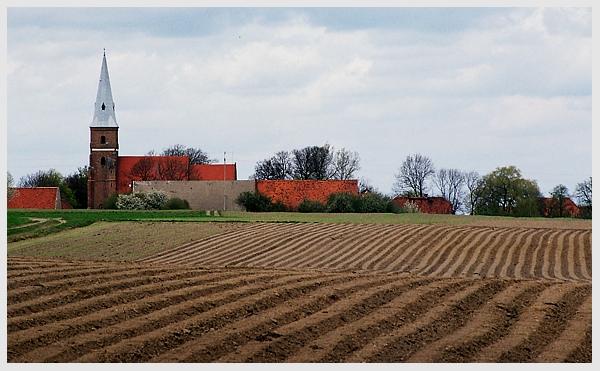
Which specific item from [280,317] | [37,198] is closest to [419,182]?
[37,198]

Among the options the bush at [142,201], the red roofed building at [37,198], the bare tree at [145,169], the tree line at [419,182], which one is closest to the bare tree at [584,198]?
the tree line at [419,182]

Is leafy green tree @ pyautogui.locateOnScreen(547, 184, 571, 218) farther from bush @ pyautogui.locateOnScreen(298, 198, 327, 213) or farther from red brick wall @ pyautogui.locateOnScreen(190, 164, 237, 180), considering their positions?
red brick wall @ pyautogui.locateOnScreen(190, 164, 237, 180)

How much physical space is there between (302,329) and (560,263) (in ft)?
51.9

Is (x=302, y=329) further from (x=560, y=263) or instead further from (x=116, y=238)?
(x=116, y=238)

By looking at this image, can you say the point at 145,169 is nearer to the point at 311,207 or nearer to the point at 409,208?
the point at 311,207

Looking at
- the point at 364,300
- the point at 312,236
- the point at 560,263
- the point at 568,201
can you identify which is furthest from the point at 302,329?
the point at 568,201

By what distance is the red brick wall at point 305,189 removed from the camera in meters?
67.9

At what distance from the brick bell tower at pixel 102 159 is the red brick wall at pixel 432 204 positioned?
1057 inches

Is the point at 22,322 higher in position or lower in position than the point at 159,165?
lower

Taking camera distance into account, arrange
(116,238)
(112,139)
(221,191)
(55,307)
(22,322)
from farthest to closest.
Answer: (112,139), (221,191), (116,238), (55,307), (22,322)

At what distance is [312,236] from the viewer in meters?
30.8

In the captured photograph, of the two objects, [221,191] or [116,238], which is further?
[221,191]

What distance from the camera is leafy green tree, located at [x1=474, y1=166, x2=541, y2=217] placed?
57.3 m

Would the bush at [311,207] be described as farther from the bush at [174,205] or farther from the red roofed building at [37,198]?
the red roofed building at [37,198]
